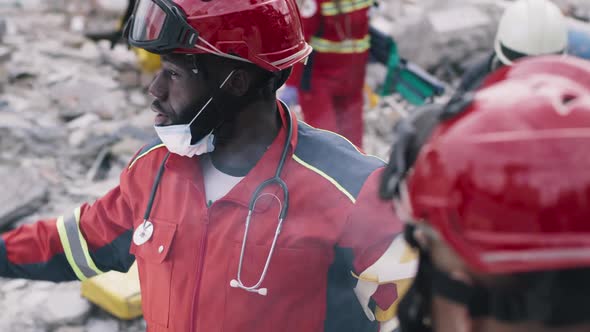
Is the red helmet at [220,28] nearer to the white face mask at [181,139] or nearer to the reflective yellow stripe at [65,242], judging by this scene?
the white face mask at [181,139]

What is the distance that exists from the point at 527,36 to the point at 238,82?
227 cm

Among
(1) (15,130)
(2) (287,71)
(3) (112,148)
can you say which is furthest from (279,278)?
(1) (15,130)

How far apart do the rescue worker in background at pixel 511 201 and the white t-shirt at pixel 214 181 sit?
1083 mm

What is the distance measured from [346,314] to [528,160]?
128cm

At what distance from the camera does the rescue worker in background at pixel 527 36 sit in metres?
4.02

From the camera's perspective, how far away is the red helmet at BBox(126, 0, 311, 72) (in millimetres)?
2275

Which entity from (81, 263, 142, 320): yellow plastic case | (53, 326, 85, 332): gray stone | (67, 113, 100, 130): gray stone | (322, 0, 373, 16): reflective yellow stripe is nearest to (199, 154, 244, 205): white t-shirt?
(81, 263, 142, 320): yellow plastic case

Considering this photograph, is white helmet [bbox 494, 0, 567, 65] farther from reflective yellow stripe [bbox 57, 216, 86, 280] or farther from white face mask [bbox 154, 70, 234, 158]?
reflective yellow stripe [bbox 57, 216, 86, 280]

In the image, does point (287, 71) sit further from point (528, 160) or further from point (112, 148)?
point (112, 148)

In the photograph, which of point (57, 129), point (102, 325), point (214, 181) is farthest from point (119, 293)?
point (57, 129)


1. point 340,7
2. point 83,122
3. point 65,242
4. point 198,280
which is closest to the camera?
point 198,280

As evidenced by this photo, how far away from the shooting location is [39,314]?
14.3 feet

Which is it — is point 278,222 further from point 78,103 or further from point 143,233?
point 78,103

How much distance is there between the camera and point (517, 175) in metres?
1.09
